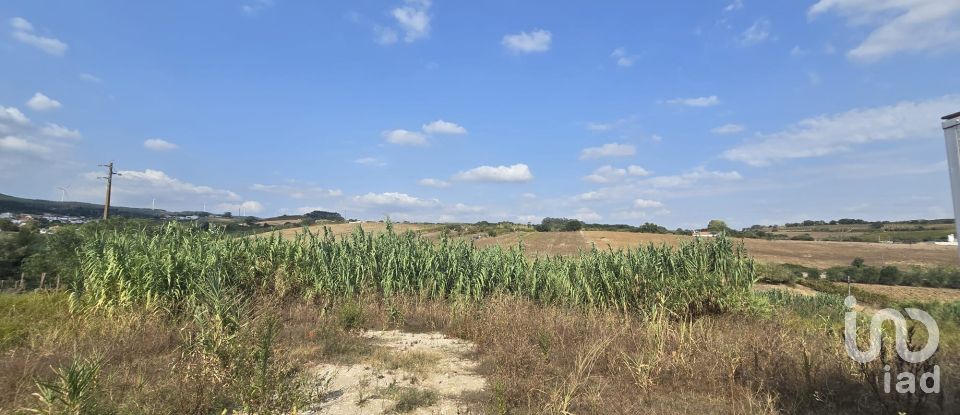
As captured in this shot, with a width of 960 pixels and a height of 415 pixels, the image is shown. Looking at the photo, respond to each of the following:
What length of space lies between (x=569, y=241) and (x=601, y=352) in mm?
39696

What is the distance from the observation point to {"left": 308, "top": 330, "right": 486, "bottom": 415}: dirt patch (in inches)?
192

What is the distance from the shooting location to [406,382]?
5.81 m

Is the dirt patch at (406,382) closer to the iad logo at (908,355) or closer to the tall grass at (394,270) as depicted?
the tall grass at (394,270)

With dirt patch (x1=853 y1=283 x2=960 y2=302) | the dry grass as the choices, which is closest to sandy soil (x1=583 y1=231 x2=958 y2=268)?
dirt patch (x1=853 y1=283 x2=960 y2=302)

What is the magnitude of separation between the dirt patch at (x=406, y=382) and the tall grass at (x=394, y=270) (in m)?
3.47

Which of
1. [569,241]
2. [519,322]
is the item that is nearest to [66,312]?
[519,322]

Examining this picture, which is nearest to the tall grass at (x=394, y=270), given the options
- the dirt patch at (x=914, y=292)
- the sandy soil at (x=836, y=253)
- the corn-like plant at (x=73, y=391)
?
the corn-like plant at (x=73, y=391)

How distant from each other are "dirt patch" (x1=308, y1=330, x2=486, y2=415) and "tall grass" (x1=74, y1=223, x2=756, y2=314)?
347cm

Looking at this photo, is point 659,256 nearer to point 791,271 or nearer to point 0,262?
point 0,262

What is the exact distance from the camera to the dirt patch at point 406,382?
4887mm

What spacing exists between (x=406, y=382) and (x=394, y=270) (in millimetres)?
6162

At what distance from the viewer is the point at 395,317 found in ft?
31.7

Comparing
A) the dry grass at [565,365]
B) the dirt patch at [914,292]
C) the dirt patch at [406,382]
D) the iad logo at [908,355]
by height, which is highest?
the iad logo at [908,355]

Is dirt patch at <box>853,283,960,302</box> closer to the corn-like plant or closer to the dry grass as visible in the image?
the dry grass
